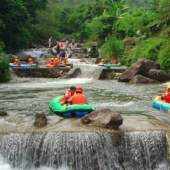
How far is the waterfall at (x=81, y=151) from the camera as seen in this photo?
9547mm

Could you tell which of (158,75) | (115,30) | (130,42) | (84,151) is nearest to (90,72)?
(158,75)

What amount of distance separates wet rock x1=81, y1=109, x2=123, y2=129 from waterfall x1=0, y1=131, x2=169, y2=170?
33 cm

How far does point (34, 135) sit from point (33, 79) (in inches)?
534

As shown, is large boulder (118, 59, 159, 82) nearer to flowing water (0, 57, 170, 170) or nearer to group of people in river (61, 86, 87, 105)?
group of people in river (61, 86, 87, 105)

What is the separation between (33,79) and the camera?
23000 millimetres

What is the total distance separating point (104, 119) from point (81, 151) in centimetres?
107

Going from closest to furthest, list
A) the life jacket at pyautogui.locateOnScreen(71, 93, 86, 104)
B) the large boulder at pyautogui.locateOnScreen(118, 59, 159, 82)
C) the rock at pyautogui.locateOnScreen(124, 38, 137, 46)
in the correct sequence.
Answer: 1. the life jacket at pyautogui.locateOnScreen(71, 93, 86, 104)
2. the large boulder at pyautogui.locateOnScreen(118, 59, 159, 82)
3. the rock at pyautogui.locateOnScreen(124, 38, 137, 46)

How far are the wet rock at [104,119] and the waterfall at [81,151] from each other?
1.10 feet

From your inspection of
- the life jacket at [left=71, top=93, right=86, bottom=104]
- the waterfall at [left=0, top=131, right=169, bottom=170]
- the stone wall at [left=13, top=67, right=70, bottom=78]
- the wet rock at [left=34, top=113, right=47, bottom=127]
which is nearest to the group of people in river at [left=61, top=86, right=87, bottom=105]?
the life jacket at [left=71, top=93, right=86, bottom=104]

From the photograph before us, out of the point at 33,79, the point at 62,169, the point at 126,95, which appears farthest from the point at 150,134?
the point at 33,79

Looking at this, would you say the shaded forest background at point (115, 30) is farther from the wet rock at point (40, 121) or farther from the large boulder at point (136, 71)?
the wet rock at point (40, 121)

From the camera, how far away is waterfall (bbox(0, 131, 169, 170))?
9.55 m

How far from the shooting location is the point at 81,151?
958 centimetres

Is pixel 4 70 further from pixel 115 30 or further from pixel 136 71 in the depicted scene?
pixel 115 30
